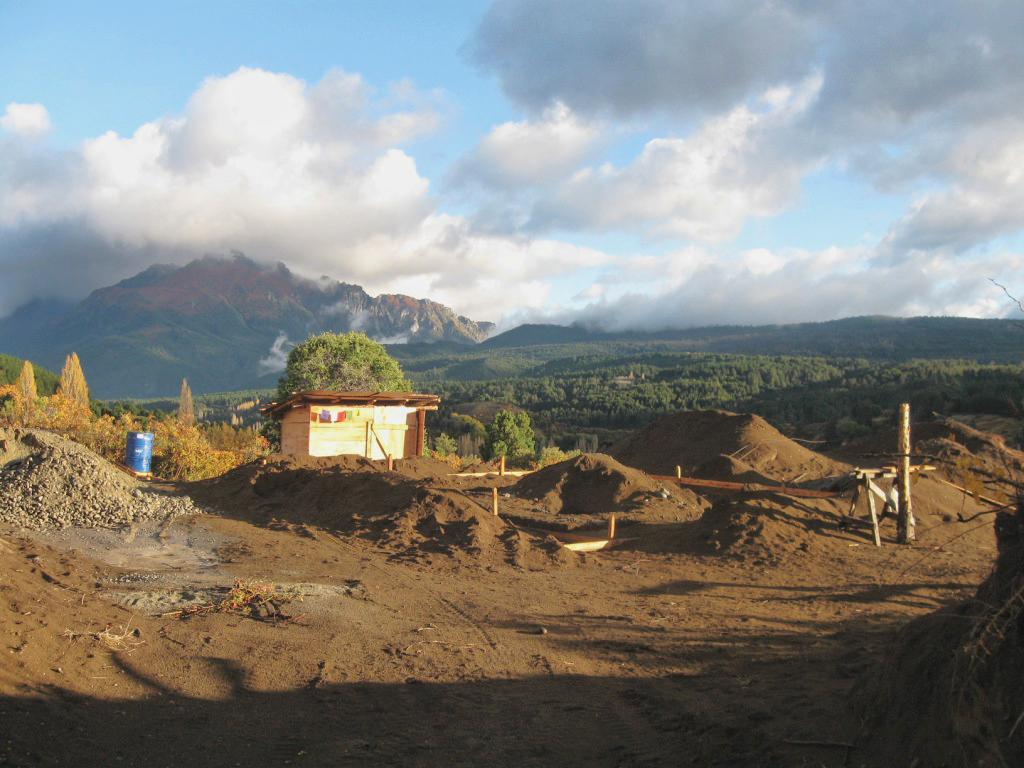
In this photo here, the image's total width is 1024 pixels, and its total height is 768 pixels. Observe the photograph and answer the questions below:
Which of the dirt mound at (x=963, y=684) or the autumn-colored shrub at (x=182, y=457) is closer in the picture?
the dirt mound at (x=963, y=684)

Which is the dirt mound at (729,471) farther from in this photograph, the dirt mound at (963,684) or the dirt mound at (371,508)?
the dirt mound at (963,684)

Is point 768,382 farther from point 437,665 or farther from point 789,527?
point 437,665

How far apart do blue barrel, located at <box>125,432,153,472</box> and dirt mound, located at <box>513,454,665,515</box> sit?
455 inches

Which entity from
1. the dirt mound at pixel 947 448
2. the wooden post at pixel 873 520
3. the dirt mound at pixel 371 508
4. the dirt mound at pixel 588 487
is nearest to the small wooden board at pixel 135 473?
the dirt mound at pixel 371 508

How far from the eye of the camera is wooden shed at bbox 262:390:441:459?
23.3 meters

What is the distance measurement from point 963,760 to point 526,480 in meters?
19.2

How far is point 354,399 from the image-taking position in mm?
23641

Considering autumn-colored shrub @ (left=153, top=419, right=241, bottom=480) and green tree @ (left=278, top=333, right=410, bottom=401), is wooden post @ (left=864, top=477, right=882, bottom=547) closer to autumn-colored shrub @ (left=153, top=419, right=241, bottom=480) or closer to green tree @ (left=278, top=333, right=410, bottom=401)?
autumn-colored shrub @ (left=153, top=419, right=241, bottom=480)

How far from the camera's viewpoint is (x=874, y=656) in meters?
5.65

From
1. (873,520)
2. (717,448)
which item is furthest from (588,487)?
(873,520)

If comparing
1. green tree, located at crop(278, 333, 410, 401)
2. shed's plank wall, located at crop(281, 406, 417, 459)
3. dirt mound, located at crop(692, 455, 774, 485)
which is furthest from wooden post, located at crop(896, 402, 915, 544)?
green tree, located at crop(278, 333, 410, 401)

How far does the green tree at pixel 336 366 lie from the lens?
35625mm

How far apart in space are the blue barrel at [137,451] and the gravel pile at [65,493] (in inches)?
267

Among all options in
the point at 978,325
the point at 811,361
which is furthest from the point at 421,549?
the point at 978,325
